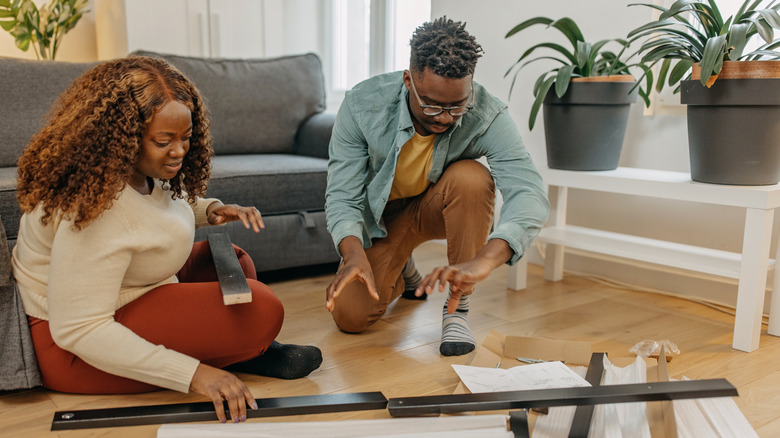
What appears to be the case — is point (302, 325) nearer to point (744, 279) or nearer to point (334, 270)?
point (334, 270)

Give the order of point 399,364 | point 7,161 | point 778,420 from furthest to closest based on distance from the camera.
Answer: point 7,161
point 399,364
point 778,420

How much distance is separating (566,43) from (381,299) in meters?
1.23

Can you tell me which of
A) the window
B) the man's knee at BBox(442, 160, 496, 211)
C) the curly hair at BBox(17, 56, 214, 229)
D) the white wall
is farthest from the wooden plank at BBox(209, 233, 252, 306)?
the window

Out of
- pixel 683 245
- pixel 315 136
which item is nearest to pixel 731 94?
pixel 683 245

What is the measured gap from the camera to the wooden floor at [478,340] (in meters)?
1.31

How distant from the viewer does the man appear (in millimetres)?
1352

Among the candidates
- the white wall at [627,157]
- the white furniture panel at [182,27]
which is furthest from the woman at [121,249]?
the white furniture panel at [182,27]

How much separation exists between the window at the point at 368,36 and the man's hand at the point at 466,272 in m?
1.95

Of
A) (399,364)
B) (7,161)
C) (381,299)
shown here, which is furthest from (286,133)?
(399,364)

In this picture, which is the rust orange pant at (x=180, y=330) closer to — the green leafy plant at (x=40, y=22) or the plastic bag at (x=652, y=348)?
the plastic bag at (x=652, y=348)

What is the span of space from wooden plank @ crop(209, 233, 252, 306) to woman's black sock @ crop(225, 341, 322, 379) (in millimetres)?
210

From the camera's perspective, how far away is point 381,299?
176cm

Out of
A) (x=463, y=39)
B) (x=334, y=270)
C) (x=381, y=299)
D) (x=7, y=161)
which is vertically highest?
(x=463, y=39)

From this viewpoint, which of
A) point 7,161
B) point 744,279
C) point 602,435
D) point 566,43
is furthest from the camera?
point 566,43
